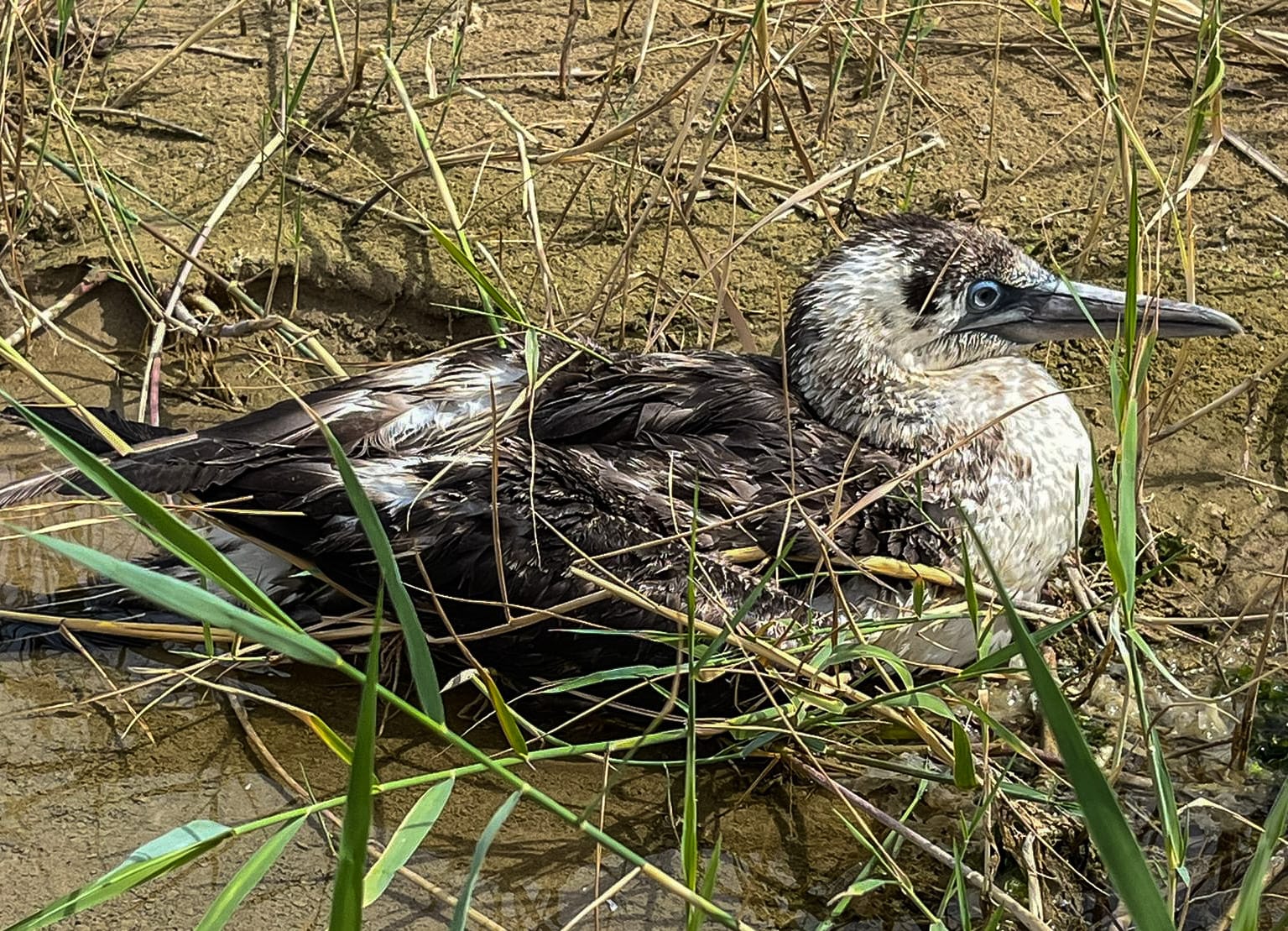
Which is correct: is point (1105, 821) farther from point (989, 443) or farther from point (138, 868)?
point (989, 443)

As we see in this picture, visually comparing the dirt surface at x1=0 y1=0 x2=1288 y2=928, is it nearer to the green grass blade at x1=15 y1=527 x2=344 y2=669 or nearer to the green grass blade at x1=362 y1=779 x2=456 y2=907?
the green grass blade at x1=362 y1=779 x2=456 y2=907

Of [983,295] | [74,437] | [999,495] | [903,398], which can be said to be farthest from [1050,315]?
[74,437]

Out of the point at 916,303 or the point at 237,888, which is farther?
the point at 916,303

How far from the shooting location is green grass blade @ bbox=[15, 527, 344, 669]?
2.02 m

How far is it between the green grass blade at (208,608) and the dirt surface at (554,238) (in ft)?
3.98

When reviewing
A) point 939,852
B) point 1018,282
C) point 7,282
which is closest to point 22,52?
point 7,282

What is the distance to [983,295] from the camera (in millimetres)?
4035

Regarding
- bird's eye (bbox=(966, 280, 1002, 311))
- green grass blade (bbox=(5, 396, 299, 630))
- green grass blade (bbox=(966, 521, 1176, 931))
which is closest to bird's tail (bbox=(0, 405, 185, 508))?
green grass blade (bbox=(5, 396, 299, 630))

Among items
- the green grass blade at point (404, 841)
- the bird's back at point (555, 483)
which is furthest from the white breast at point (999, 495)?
the green grass blade at point (404, 841)

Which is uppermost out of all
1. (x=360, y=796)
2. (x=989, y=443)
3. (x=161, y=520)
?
(x=161, y=520)

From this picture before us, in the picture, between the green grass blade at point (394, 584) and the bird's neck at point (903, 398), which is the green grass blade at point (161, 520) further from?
the bird's neck at point (903, 398)

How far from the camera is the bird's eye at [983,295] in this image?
400 centimetres

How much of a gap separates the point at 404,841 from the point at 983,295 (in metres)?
2.45

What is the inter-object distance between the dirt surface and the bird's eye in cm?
37
